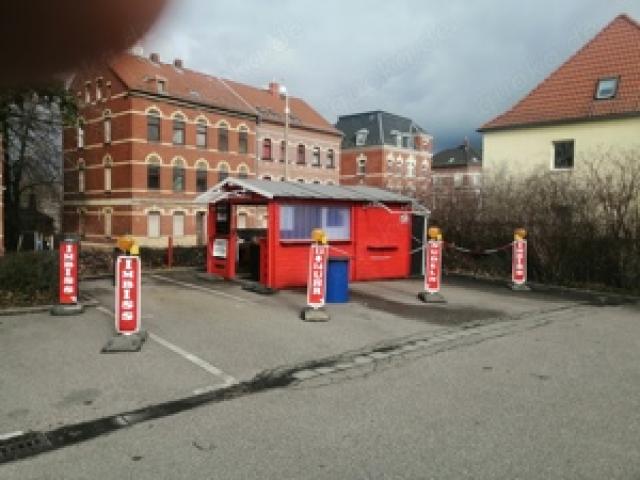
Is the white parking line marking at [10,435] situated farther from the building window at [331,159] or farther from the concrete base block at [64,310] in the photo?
the building window at [331,159]

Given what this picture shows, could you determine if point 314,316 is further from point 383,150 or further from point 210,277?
point 383,150

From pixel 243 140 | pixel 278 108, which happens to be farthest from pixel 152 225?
pixel 278 108

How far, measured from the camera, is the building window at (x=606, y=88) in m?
23.9

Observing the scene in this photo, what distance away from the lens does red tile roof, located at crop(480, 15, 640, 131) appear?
77.0 ft

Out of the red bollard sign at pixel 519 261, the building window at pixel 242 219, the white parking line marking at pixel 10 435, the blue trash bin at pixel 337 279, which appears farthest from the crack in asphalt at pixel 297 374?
the building window at pixel 242 219

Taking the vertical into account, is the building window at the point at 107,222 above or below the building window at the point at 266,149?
below

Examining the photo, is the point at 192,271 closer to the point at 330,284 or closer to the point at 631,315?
the point at 330,284

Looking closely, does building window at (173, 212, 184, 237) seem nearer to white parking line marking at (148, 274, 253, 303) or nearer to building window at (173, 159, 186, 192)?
building window at (173, 159, 186, 192)

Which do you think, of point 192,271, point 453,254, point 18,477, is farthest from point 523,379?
point 192,271

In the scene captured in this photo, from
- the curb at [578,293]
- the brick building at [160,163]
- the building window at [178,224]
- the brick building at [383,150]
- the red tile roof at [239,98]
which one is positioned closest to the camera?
the curb at [578,293]

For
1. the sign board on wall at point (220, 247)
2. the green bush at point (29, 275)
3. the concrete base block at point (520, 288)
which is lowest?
the concrete base block at point (520, 288)

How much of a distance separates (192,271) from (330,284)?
25.6ft

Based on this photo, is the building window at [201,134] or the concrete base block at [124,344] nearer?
the concrete base block at [124,344]

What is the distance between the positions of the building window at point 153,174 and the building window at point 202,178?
10.3 feet
